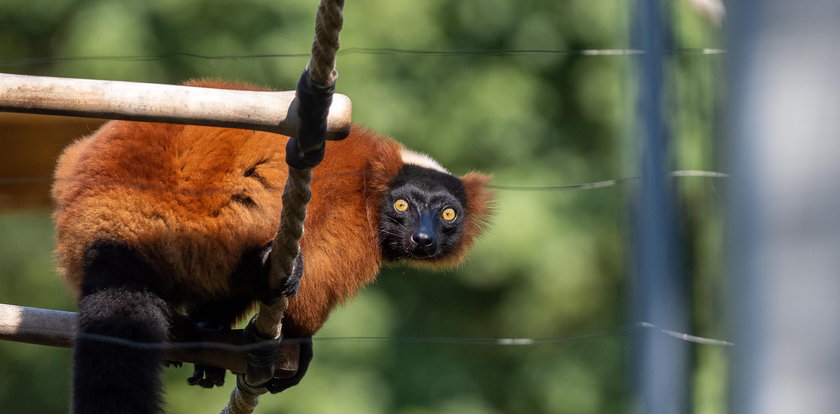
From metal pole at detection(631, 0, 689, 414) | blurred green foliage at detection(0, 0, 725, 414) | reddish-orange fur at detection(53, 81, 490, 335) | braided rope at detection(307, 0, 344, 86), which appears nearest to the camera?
metal pole at detection(631, 0, 689, 414)

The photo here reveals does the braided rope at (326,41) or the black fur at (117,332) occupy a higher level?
the braided rope at (326,41)

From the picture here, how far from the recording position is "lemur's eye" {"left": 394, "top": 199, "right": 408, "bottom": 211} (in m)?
3.32

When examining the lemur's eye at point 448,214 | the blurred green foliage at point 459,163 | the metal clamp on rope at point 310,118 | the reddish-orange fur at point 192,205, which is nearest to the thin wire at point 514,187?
the reddish-orange fur at point 192,205

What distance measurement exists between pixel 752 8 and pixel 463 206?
9.05 feet

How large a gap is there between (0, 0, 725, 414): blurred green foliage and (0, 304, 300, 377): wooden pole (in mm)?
1352

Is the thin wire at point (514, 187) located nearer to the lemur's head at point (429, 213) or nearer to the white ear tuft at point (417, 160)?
the lemur's head at point (429, 213)

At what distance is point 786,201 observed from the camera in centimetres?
102

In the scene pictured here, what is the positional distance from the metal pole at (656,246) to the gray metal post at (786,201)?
1.89 ft

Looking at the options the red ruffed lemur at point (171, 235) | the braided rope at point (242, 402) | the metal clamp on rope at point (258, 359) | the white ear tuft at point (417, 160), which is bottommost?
the braided rope at point (242, 402)

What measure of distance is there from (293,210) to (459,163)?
340 centimetres

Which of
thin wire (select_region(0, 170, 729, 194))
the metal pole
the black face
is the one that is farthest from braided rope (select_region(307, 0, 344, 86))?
the black face

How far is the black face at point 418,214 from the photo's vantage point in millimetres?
3311

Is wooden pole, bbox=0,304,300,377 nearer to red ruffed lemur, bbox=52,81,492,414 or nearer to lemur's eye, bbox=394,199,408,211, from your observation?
red ruffed lemur, bbox=52,81,492,414

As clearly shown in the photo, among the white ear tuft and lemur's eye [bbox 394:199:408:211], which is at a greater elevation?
the white ear tuft
